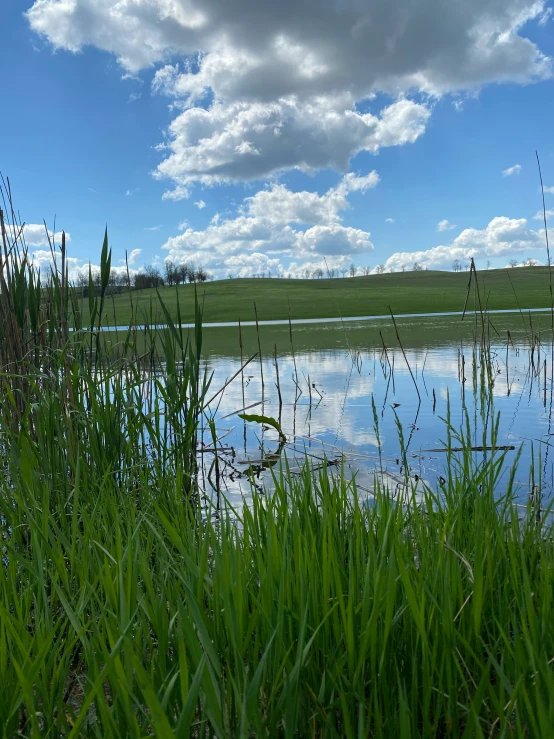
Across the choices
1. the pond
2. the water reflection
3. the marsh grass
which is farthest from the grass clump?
the water reflection

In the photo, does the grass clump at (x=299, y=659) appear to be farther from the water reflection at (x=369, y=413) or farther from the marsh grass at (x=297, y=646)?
the water reflection at (x=369, y=413)

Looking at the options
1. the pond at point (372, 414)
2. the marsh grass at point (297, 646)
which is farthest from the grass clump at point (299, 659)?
the pond at point (372, 414)

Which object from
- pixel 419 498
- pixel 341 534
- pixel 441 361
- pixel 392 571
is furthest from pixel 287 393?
pixel 392 571

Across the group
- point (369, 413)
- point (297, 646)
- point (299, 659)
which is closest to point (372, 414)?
point (369, 413)

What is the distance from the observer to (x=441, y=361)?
9523 millimetres

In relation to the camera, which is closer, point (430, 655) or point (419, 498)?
point (430, 655)

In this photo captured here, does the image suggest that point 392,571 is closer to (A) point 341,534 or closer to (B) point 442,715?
(B) point 442,715

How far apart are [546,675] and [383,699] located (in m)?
0.31

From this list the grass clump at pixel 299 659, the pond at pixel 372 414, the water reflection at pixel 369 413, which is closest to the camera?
the grass clump at pixel 299 659

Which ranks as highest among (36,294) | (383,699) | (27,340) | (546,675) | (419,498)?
(36,294)

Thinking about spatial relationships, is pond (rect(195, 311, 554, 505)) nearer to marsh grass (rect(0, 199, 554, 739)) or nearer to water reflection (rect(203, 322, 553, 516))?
water reflection (rect(203, 322, 553, 516))

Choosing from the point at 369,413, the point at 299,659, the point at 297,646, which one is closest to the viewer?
the point at 299,659

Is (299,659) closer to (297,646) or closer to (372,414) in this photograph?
(297,646)

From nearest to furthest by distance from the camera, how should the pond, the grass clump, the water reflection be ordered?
the grass clump → the pond → the water reflection
